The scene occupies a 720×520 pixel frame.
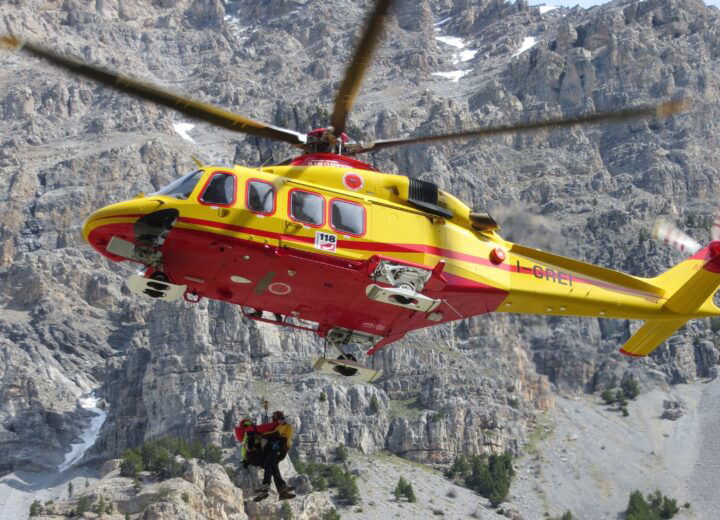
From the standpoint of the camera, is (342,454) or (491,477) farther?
(491,477)

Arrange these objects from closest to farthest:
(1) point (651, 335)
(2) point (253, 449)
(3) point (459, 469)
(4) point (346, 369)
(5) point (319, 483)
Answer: (2) point (253, 449)
(4) point (346, 369)
(1) point (651, 335)
(5) point (319, 483)
(3) point (459, 469)

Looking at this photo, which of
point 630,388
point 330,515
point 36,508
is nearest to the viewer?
point 330,515

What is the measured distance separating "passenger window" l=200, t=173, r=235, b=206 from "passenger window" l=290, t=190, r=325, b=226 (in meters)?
1.64

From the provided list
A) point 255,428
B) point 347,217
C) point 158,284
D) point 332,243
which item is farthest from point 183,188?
point 255,428

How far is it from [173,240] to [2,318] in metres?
154

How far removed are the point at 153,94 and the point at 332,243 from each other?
5971 millimetres

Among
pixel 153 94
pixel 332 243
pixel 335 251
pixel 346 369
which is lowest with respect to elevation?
pixel 346 369

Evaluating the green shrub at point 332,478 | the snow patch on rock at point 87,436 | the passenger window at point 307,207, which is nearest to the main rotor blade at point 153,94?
the passenger window at point 307,207

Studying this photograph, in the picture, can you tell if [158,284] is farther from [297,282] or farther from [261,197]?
[297,282]

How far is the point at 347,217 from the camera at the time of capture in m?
30.6

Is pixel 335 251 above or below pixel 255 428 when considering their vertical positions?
above

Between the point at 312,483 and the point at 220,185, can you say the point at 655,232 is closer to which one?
the point at 220,185

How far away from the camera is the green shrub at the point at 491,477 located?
13675 centimetres

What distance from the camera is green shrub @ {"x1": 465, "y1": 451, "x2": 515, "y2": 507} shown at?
449 ft
